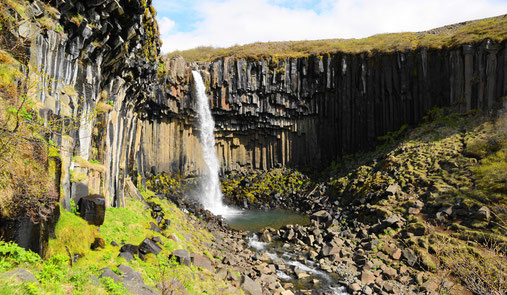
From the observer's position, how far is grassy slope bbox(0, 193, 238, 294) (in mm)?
4879

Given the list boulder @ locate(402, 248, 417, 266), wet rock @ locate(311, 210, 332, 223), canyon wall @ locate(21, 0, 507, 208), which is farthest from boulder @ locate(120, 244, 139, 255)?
wet rock @ locate(311, 210, 332, 223)

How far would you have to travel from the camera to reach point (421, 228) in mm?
15750

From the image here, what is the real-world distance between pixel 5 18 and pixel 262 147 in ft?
101

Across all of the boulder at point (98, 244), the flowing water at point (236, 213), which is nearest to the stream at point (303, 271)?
the flowing water at point (236, 213)

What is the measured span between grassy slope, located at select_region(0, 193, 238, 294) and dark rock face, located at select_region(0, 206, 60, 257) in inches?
11.2

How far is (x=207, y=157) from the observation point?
33.0 metres

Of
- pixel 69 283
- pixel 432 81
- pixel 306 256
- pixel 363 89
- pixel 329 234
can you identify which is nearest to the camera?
pixel 69 283

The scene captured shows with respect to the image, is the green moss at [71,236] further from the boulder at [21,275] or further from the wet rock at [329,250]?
the wet rock at [329,250]

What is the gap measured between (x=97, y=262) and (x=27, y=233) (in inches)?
80.4

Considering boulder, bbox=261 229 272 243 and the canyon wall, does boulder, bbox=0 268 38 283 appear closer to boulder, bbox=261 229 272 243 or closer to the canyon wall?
the canyon wall

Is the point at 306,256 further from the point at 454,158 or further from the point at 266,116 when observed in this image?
the point at 266,116

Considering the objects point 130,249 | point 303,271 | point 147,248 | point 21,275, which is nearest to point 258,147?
point 303,271

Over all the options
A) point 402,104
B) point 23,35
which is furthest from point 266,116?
point 23,35

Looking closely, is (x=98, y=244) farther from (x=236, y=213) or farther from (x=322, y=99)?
(x=322, y=99)
